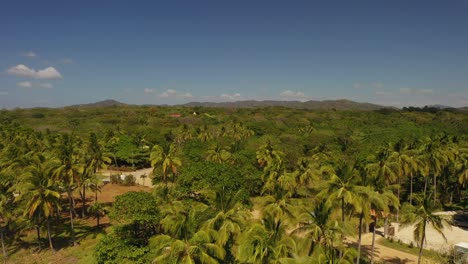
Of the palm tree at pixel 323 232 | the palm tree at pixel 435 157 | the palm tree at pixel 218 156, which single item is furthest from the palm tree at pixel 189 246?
the palm tree at pixel 435 157

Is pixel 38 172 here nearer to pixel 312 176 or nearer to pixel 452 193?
pixel 312 176

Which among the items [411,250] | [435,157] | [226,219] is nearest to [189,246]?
[226,219]

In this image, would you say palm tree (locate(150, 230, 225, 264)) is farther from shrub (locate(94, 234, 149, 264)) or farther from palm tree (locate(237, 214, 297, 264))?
Answer: shrub (locate(94, 234, 149, 264))

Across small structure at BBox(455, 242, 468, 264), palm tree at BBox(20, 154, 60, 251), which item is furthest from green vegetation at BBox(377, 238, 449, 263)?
palm tree at BBox(20, 154, 60, 251)

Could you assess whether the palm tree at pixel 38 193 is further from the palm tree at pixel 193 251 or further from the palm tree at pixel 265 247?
the palm tree at pixel 265 247

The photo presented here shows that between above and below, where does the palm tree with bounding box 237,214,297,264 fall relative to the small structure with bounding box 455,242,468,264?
above

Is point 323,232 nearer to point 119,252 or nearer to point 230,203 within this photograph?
point 230,203

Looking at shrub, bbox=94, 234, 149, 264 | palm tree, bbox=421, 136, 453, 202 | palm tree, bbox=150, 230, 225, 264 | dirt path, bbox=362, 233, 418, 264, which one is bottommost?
dirt path, bbox=362, 233, 418, 264

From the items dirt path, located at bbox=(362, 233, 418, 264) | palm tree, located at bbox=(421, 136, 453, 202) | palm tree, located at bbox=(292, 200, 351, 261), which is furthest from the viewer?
palm tree, located at bbox=(421, 136, 453, 202)

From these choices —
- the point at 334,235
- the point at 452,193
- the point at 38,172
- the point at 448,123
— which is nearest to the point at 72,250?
the point at 38,172

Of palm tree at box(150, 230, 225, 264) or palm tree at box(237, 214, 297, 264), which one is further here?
palm tree at box(150, 230, 225, 264)

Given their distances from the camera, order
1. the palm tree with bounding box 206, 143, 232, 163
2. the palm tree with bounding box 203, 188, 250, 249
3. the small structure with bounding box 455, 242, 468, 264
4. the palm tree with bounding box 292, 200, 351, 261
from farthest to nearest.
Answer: the palm tree with bounding box 206, 143, 232, 163, the small structure with bounding box 455, 242, 468, 264, the palm tree with bounding box 203, 188, 250, 249, the palm tree with bounding box 292, 200, 351, 261
